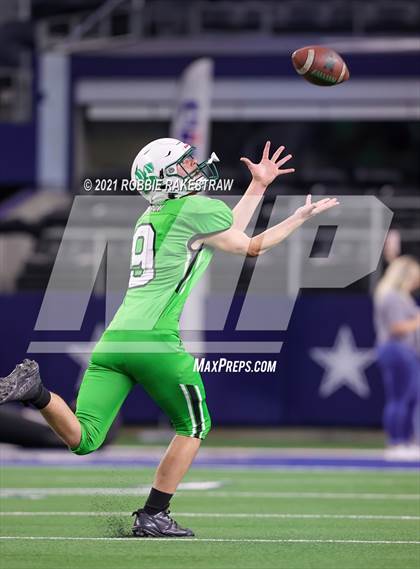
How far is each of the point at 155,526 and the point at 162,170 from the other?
1637 millimetres

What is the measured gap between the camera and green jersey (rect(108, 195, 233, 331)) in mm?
6559

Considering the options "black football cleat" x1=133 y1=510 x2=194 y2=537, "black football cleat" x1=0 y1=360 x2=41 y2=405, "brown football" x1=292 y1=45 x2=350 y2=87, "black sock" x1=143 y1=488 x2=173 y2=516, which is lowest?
"black football cleat" x1=133 y1=510 x2=194 y2=537

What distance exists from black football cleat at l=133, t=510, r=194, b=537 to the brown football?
235 centimetres

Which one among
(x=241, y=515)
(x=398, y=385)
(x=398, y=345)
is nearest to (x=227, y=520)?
(x=241, y=515)

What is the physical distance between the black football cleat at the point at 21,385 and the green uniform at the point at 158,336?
27 cm

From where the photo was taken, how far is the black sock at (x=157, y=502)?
6.57 metres

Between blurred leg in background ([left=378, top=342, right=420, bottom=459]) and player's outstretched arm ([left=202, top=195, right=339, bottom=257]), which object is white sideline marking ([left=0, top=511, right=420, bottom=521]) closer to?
player's outstretched arm ([left=202, top=195, right=339, bottom=257])

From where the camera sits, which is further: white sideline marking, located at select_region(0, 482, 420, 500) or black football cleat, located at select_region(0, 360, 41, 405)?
white sideline marking, located at select_region(0, 482, 420, 500)

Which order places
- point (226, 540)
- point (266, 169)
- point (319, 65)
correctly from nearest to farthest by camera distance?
point (226, 540) → point (266, 169) → point (319, 65)

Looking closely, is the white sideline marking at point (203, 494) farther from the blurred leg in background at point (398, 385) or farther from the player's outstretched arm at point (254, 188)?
the blurred leg in background at point (398, 385)

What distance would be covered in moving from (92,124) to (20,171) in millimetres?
1323

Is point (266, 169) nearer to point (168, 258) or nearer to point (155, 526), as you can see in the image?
point (168, 258)

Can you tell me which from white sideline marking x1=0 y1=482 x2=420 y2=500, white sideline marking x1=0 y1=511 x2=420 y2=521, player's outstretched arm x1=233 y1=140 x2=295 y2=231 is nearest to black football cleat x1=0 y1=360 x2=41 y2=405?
player's outstretched arm x1=233 y1=140 x2=295 y2=231

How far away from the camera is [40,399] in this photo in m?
6.24
